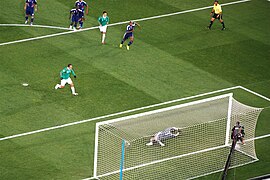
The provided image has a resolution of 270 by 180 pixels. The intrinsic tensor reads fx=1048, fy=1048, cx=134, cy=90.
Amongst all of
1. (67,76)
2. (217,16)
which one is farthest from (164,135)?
(217,16)

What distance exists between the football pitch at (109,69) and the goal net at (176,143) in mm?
662

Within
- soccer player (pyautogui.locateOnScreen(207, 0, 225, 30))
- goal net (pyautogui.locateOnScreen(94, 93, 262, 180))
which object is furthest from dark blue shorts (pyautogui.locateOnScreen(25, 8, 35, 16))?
goal net (pyautogui.locateOnScreen(94, 93, 262, 180))

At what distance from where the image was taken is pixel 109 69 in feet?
151

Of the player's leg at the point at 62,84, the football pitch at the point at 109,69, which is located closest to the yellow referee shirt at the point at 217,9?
the football pitch at the point at 109,69

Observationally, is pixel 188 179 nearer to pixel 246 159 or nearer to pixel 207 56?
pixel 246 159

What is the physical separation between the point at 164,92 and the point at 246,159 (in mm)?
6354

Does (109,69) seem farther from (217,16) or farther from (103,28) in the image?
(217,16)

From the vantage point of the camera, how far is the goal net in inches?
1483

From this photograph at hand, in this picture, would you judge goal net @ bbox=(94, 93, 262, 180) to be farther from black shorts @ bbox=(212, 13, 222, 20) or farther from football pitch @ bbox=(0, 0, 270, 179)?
black shorts @ bbox=(212, 13, 222, 20)

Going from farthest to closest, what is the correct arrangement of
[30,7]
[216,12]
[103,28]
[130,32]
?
[216,12] → [30,7] → [103,28] → [130,32]

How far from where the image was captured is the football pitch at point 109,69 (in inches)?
1535

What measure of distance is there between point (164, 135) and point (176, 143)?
0.62 m

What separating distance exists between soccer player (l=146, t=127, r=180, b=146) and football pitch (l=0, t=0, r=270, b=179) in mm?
2235

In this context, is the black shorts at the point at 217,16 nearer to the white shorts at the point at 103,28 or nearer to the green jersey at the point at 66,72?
the white shorts at the point at 103,28
